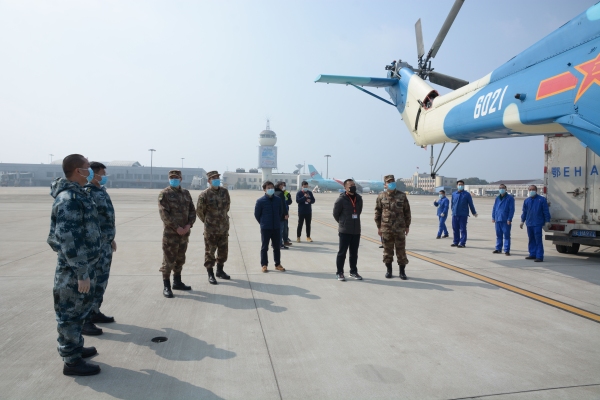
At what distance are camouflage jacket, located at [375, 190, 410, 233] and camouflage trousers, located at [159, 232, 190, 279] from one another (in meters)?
3.39

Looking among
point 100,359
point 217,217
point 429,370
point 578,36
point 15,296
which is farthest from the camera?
point 217,217

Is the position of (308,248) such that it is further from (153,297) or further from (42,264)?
(42,264)

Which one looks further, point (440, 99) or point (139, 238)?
point (139, 238)

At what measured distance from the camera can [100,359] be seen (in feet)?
11.5

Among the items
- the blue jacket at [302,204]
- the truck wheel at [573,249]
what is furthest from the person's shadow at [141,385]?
the truck wheel at [573,249]

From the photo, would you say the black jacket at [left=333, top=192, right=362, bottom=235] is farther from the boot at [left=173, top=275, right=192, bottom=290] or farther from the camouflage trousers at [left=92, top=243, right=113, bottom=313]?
the camouflage trousers at [left=92, top=243, right=113, bottom=313]

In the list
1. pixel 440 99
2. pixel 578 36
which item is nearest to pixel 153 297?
pixel 578 36

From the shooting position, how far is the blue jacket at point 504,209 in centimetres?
893

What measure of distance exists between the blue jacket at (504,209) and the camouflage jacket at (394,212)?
365 cm

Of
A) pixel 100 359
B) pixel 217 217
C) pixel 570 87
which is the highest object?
pixel 570 87

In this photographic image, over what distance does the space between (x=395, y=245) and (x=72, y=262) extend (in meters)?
5.08

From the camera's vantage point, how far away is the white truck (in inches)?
325

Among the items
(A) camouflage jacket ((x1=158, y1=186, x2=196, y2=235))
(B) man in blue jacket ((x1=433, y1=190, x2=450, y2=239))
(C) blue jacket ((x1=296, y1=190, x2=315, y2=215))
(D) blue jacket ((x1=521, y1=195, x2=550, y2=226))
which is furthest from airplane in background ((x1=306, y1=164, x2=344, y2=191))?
(A) camouflage jacket ((x1=158, y1=186, x2=196, y2=235))

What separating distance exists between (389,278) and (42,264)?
21.9 feet
